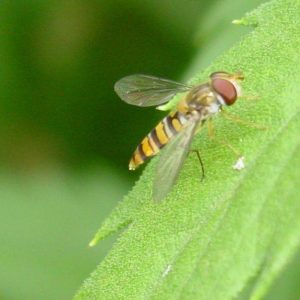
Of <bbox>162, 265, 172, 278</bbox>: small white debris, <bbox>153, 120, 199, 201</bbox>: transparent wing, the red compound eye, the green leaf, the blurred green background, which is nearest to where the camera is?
the green leaf

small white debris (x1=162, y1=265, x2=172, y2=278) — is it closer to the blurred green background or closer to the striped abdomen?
the striped abdomen

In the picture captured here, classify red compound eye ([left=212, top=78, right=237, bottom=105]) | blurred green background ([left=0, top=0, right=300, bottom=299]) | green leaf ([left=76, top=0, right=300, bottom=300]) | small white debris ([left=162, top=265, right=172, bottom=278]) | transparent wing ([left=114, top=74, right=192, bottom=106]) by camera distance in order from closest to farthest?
1. green leaf ([left=76, top=0, right=300, bottom=300])
2. small white debris ([left=162, top=265, right=172, bottom=278])
3. red compound eye ([left=212, top=78, right=237, bottom=105])
4. transparent wing ([left=114, top=74, right=192, bottom=106])
5. blurred green background ([left=0, top=0, right=300, bottom=299])

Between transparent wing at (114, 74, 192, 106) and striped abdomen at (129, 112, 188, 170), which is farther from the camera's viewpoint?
→ transparent wing at (114, 74, 192, 106)

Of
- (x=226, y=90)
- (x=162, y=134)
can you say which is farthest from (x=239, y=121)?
(x=162, y=134)

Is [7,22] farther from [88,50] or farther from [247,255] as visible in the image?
[247,255]

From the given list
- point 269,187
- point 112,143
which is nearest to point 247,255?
point 269,187

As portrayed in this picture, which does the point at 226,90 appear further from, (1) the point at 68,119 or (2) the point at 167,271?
(1) the point at 68,119

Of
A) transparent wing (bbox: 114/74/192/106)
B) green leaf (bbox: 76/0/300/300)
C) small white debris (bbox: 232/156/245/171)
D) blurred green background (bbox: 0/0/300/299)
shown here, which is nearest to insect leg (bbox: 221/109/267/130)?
green leaf (bbox: 76/0/300/300)
